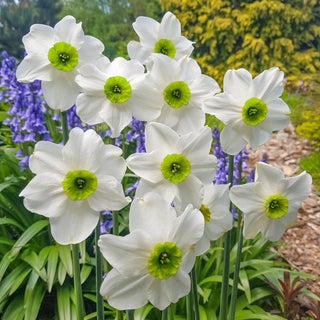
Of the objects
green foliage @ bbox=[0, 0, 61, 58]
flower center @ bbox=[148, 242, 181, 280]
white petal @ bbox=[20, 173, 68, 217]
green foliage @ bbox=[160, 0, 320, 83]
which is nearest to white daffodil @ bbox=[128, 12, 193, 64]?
white petal @ bbox=[20, 173, 68, 217]

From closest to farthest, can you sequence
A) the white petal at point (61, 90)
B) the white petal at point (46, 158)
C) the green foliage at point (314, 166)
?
the white petal at point (46, 158)
the white petal at point (61, 90)
the green foliage at point (314, 166)

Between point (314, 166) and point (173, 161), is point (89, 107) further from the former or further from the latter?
point (314, 166)

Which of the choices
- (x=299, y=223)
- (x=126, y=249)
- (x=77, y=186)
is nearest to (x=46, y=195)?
(x=77, y=186)

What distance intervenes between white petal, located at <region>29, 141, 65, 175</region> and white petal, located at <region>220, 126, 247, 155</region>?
40 centimetres

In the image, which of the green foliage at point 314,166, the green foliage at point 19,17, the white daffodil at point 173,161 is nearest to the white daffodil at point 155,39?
the white daffodil at point 173,161

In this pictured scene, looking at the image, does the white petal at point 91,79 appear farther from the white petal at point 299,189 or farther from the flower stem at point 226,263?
the white petal at point 299,189

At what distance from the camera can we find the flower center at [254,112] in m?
1.02

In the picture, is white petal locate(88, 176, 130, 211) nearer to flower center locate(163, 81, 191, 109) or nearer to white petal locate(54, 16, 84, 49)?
flower center locate(163, 81, 191, 109)

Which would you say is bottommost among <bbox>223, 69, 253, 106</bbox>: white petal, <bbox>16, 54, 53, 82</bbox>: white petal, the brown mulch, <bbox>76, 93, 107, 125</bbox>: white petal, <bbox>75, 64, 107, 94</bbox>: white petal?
the brown mulch

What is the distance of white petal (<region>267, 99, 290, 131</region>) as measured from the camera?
107 centimetres

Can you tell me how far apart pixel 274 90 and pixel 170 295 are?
587 mm

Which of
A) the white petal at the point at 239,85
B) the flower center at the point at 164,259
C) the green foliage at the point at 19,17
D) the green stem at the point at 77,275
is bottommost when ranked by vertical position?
the green foliage at the point at 19,17

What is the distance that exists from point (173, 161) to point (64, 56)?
378 mm

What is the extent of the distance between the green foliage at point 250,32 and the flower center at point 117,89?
8.60m
